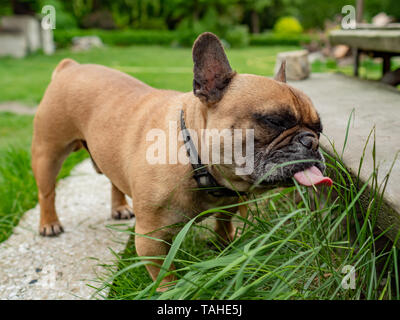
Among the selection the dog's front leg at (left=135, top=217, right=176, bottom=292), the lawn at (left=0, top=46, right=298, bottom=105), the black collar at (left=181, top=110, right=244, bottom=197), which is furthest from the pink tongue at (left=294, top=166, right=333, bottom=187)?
the lawn at (left=0, top=46, right=298, bottom=105)

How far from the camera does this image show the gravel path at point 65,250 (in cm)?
230

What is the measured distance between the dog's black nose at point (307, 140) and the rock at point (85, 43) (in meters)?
17.5

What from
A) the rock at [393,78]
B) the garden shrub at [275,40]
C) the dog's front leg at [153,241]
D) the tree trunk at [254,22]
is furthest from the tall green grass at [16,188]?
the tree trunk at [254,22]

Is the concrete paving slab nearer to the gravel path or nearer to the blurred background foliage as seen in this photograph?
the gravel path

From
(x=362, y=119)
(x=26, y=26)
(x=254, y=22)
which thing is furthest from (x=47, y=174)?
(x=254, y=22)

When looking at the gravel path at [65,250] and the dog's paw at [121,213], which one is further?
the dog's paw at [121,213]

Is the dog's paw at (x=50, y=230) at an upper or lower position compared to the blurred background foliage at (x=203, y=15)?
lower

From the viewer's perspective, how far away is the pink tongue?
165 centimetres

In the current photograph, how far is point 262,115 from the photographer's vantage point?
1.74 meters

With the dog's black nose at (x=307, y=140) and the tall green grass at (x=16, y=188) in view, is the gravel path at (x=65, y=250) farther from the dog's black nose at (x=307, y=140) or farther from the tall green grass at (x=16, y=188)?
the dog's black nose at (x=307, y=140)

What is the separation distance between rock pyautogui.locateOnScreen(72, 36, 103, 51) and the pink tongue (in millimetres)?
17552

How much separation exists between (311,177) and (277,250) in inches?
15.5
